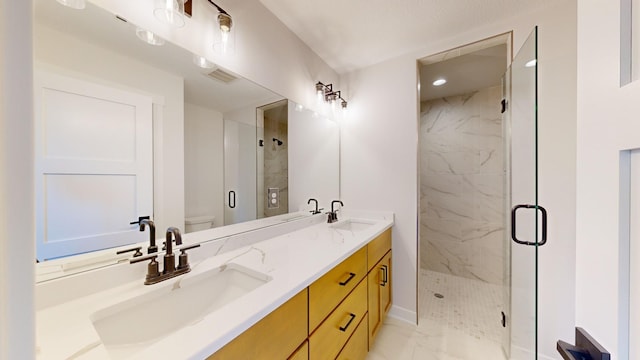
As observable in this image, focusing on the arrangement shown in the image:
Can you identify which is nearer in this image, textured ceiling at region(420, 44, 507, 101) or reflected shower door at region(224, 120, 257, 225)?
reflected shower door at region(224, 120, 257, 225)

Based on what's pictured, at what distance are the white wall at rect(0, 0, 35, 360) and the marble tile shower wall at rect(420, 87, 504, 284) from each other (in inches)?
130

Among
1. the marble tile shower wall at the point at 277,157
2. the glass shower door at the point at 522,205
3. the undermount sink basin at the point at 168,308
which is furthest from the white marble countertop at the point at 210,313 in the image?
the glass shower door at the point at 522,205

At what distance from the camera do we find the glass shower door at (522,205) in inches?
48.2

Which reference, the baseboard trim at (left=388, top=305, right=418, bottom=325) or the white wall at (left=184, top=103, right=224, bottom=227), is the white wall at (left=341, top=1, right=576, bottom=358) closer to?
the baseboard trim at (left=388, top=305, right=418, bottom=325)

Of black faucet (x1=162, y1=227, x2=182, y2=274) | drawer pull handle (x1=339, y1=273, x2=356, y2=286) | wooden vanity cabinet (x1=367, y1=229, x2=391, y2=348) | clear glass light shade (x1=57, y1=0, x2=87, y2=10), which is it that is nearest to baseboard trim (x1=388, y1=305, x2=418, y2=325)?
wooden vanity cabinet (x1=367, y1=229, x2=391, y2=348)

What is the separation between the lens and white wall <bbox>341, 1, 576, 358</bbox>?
4.51 ft

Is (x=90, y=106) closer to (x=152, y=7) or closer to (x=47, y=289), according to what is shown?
(x=152, y=7)

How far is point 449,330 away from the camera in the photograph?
5.89ft

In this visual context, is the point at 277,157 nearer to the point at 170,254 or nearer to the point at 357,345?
the point at 170,254

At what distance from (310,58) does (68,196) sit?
70.0 inches

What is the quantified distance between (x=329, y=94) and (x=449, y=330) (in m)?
2.26

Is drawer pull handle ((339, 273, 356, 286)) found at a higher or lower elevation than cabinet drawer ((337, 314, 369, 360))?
higher

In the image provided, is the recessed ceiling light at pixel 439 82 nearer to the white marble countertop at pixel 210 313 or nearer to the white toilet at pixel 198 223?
the white marble countertop at pixel 210 313

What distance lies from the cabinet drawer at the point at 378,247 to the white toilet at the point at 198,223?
3.20 feet
